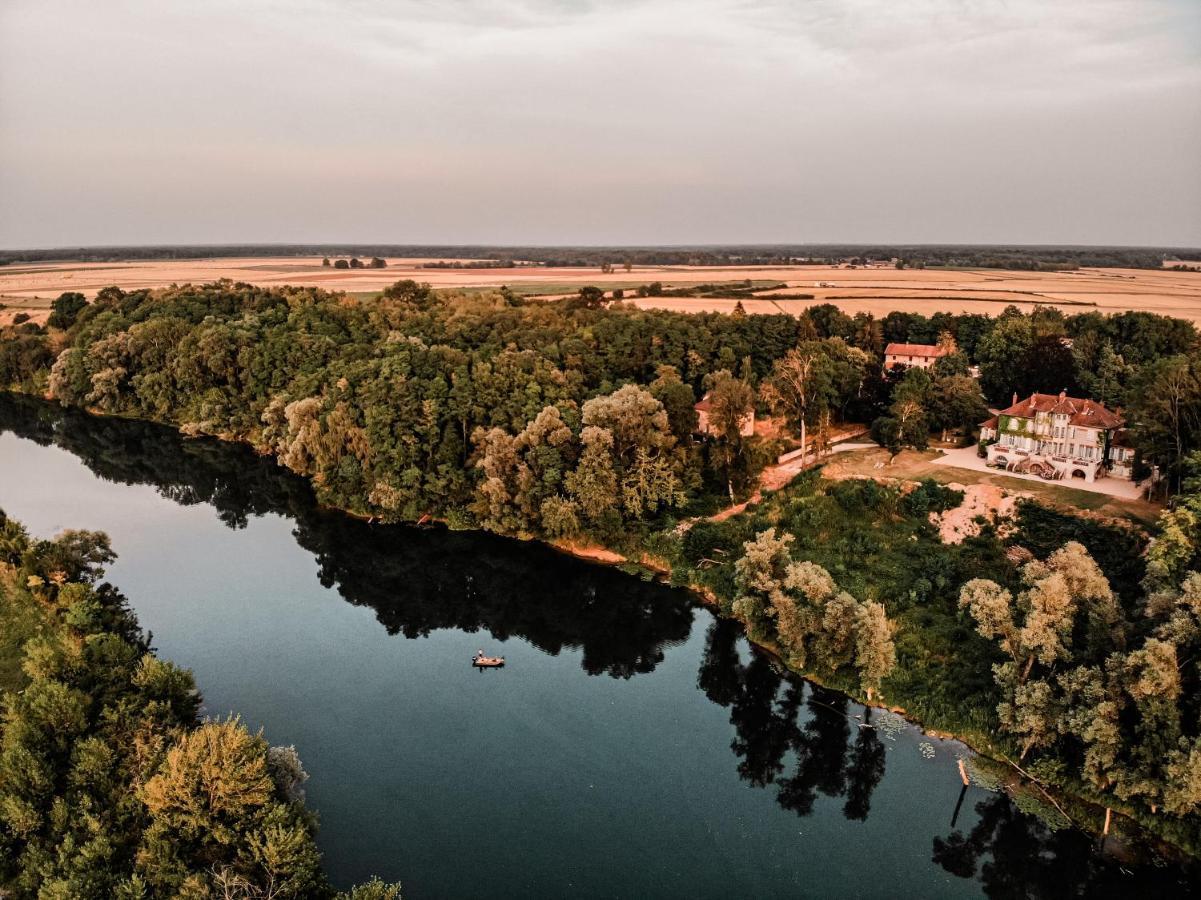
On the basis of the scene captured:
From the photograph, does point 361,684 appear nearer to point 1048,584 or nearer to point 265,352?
point 1048,584

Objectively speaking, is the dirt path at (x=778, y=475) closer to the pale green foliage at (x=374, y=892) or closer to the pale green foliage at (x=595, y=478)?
the pale green foliage at (x=595, y=478)

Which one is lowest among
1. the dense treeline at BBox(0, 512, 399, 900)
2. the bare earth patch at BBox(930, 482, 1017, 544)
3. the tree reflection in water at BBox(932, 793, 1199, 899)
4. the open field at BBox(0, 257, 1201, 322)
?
the tree reflection in water at BBox(932, 793, 1199, 899)

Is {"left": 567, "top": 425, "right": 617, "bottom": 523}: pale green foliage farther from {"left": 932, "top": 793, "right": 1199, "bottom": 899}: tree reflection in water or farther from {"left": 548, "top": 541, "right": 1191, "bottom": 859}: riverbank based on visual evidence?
{"left": 932, "top": 793, "right": 1199, "bottom": 899}: tree reflection in water

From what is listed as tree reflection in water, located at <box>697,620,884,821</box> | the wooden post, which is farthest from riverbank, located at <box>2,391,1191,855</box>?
the wooden post

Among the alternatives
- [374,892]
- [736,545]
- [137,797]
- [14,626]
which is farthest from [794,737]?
[14,626]

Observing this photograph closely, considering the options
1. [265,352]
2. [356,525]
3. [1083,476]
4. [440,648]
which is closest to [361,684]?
[440,648]

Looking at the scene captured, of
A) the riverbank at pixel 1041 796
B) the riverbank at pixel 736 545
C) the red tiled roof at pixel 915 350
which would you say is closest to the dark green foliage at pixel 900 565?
the riverbank at pixel 736 545
